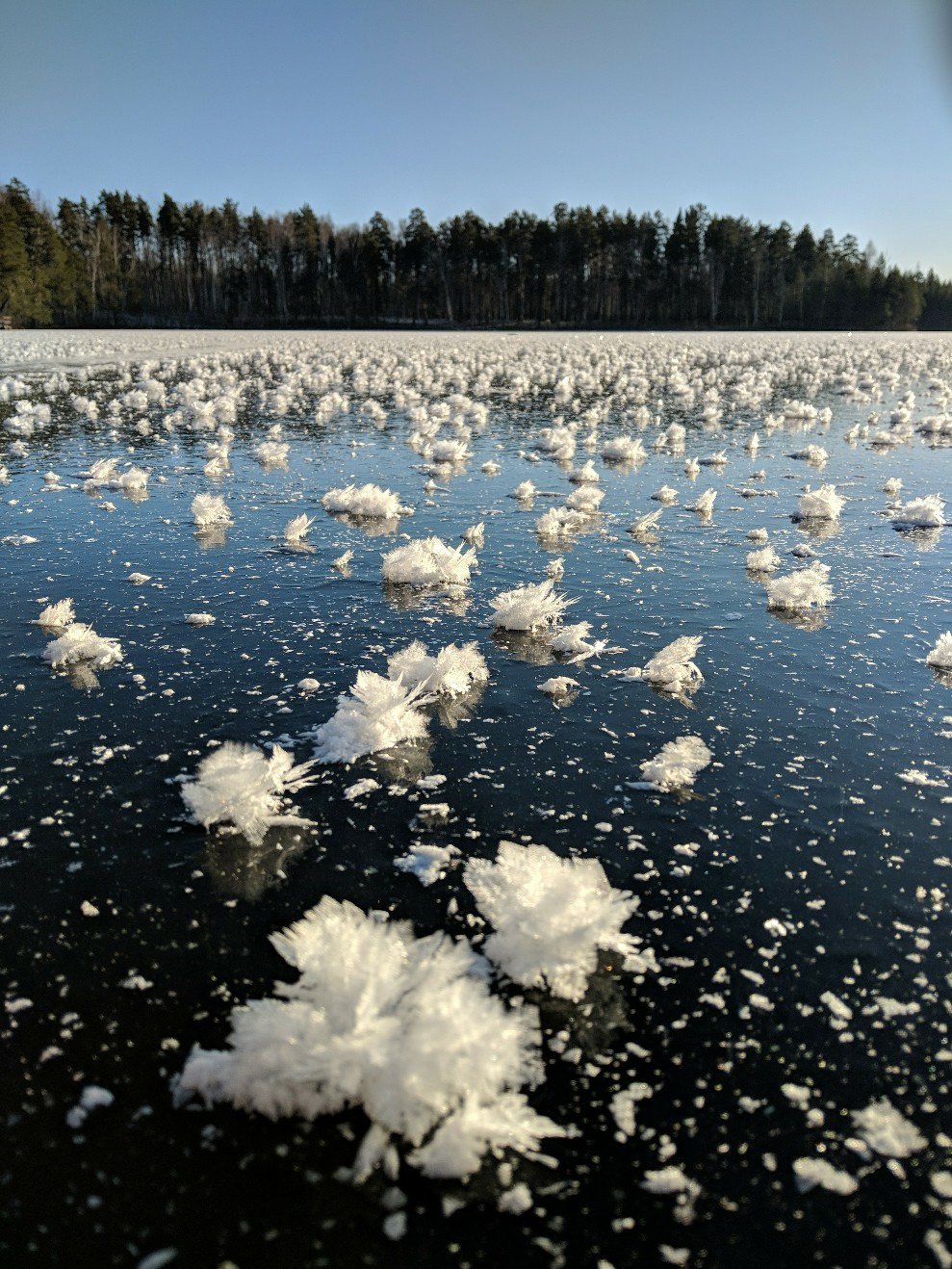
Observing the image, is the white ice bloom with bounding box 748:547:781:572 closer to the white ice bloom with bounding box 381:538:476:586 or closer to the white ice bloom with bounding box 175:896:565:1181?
the white ice bloom with bounding box 381:538:476:586

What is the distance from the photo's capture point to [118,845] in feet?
15.2

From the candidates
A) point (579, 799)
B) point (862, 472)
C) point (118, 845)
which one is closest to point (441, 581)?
point (579, 799)

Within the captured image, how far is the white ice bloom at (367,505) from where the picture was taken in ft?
40.1

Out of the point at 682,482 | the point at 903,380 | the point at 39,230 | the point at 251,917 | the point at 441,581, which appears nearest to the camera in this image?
the point at 251,917

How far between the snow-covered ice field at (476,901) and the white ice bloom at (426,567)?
0.06 metres

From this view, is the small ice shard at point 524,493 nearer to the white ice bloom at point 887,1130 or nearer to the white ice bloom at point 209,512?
the white ice bloom at point 209,512

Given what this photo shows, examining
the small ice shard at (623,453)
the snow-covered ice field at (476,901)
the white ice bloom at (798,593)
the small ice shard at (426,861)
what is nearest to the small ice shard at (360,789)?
the snow-covered ice field at (476,901)

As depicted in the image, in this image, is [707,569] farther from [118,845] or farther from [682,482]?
[118,845]

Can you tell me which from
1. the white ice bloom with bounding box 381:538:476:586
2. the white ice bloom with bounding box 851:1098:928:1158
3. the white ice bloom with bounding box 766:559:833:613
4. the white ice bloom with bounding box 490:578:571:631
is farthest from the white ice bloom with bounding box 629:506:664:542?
the white ice bloom with bounding box 851:1098:928:1158

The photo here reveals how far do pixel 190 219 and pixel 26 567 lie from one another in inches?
4083

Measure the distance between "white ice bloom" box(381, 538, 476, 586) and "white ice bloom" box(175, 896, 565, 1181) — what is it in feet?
20.2

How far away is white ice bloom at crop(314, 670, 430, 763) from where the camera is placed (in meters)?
5.73

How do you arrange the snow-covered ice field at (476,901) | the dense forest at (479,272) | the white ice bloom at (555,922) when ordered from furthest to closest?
the dense forest at (479,272) < the white ice bloom at (555,922) < the snow-covered ice field at (476,901)

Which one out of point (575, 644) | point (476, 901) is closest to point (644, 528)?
point (575, 644)
